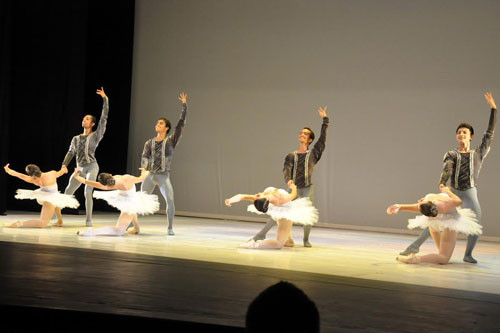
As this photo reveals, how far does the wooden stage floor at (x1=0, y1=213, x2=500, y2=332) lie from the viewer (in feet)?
10.1

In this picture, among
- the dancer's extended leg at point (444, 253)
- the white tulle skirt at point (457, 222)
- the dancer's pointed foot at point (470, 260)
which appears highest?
the white tulle skirt at point (457, 222)

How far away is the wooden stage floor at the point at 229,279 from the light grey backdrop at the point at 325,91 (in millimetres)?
1859

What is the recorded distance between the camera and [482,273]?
5.54 m

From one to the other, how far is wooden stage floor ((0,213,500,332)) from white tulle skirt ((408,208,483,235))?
315mm

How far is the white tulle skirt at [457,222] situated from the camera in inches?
228

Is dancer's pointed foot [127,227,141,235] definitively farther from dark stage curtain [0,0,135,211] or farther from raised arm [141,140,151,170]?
dark stage curtain [0,0,135,211]

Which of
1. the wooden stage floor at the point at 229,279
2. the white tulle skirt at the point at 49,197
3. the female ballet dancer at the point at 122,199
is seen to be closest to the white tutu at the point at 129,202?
the female ballet dancer at the point at 122,199

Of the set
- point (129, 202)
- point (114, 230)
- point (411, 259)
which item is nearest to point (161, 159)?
point (129, 202)

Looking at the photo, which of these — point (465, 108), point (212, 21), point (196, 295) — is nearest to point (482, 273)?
point (196, 295)

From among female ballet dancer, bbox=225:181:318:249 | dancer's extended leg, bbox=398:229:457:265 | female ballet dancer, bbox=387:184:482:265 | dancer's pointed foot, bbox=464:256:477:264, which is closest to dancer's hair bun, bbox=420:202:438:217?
female ballet dancer, bbox=387:184:482:265

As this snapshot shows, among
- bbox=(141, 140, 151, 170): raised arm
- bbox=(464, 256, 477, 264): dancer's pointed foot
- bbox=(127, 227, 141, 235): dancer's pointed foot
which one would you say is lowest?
bbox=(127, 227, 141, 235): dancer's pointed foot

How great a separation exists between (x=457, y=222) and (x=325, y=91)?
4144 millimetres

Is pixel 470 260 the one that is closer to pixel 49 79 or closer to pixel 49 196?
pixel 49 196

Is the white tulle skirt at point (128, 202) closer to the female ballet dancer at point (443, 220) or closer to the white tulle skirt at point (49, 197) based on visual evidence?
the white tulle skirt at point (49, 197)
